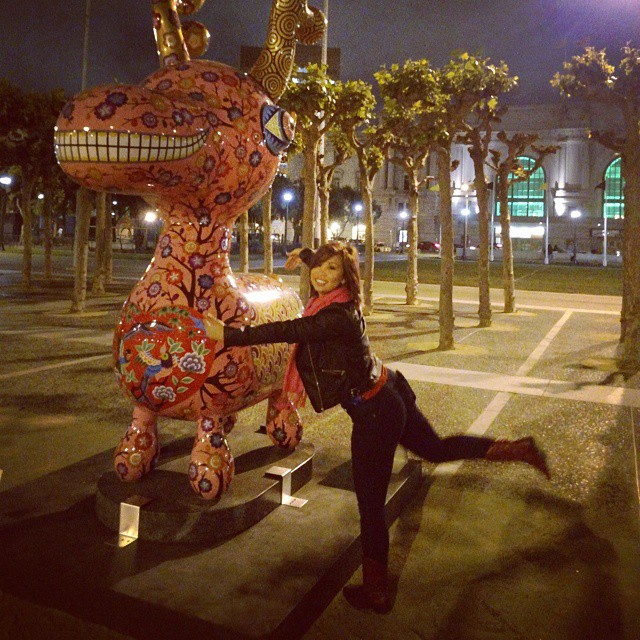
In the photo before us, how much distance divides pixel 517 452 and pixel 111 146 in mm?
2453

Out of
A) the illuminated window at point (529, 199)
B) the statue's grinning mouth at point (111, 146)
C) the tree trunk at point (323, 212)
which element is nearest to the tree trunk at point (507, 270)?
the tree trunk at point (323, 212)

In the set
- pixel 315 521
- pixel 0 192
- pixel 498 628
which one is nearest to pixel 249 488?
pixel 315 521

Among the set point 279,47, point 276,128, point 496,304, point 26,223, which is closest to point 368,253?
point 496,304

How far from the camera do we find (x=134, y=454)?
3.61 metres

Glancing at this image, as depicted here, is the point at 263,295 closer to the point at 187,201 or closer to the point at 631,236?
the point at 187,201

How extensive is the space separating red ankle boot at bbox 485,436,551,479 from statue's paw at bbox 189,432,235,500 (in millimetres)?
1370

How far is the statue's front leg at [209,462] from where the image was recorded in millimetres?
3438

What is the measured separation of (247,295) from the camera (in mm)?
3701

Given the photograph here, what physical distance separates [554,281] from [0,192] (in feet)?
110

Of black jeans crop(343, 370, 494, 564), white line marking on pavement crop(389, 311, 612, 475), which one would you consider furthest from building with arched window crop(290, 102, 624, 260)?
black jeans crop(343, 370, 494, 564)

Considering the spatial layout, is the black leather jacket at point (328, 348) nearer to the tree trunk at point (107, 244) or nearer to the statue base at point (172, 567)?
the statue base at point (172, 567)

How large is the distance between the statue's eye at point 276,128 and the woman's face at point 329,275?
96 cm

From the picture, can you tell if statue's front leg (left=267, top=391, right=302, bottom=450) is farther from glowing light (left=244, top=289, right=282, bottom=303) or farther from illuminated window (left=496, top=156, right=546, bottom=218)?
illuminated window (left=496, top=156, right=546, bottom=218)

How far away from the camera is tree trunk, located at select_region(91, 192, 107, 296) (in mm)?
15663
